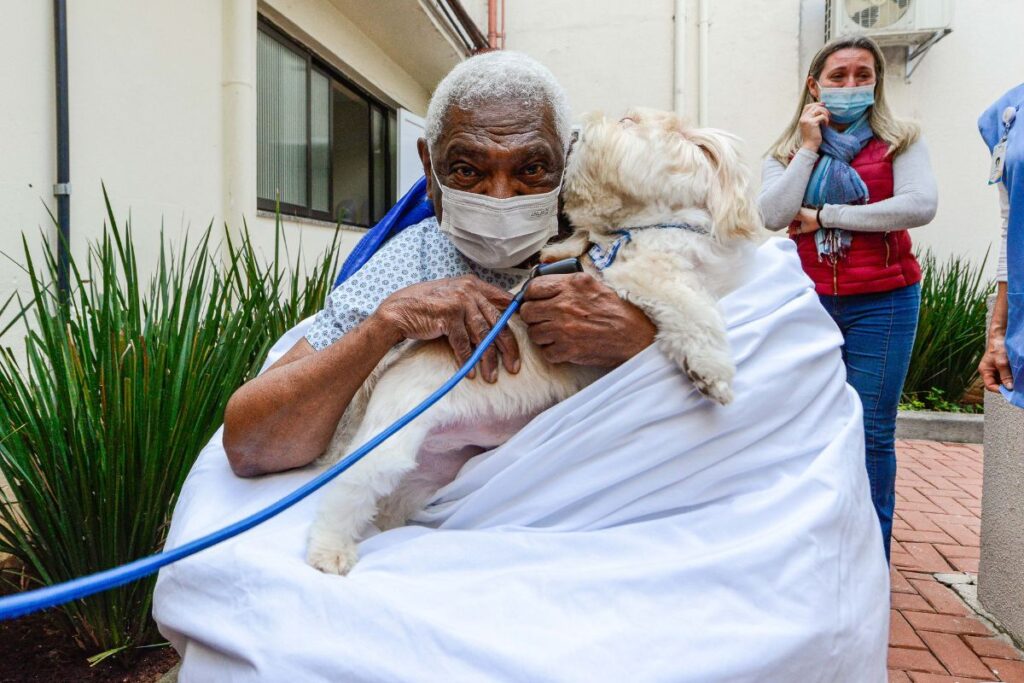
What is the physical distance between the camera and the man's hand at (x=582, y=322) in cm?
143

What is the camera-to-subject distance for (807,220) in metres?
2.90

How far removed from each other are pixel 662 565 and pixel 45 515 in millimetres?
1834

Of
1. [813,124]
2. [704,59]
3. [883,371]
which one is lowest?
[883,371]

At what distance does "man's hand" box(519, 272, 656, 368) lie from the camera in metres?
1.43

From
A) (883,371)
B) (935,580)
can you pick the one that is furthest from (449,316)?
(935,580)

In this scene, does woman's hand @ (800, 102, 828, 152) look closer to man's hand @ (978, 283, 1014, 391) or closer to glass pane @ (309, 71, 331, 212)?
man's hand @ (978, 283, 1014, 391)

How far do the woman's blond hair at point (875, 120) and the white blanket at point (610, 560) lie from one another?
175cm

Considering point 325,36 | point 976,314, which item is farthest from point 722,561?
point 976,314

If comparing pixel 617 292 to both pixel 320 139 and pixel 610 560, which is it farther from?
pixel 320 139

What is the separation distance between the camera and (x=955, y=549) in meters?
3.48

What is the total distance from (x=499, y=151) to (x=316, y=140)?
17.6 feet

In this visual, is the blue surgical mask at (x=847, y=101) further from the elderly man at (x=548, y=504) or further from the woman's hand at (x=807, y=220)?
the elderly man at (x=548, y=504)

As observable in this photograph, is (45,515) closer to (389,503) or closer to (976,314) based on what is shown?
(389,503)

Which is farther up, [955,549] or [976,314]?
[976,314]
